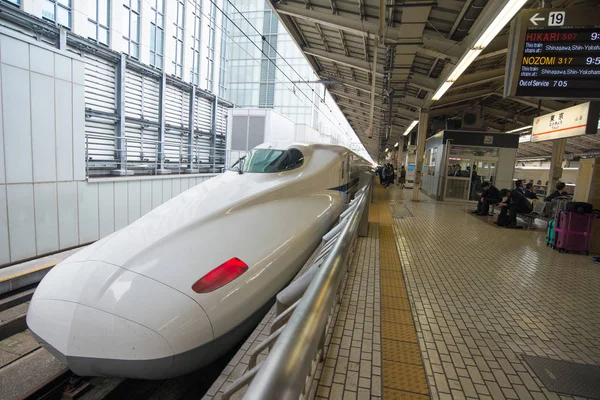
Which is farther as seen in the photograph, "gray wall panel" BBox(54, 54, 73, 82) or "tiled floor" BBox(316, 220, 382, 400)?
"gray wall panel" BBox(54, 54, 73, 82)

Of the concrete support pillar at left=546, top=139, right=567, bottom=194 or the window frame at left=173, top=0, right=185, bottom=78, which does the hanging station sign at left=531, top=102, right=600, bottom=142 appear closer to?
the concrete support pillar at left=546, top=139, right=567, bottom=194

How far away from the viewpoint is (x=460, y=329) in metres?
2.95

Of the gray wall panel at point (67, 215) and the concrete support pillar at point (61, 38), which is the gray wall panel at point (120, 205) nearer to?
the gray wall panel at point (67, 215)

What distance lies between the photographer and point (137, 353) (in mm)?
2037

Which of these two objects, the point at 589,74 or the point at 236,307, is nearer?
the point at 236,307

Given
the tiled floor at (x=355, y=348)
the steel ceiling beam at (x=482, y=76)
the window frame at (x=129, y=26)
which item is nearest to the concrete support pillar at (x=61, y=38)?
the window frame at (x=129, y=26)

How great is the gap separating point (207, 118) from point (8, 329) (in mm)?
16511

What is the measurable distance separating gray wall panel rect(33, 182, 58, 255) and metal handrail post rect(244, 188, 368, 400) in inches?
243

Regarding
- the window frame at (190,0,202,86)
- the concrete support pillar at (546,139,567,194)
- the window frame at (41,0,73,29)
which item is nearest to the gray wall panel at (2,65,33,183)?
the window frame at (41,0,73,29)

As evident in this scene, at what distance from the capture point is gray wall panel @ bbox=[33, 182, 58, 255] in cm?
578

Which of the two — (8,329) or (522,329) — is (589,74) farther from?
(8,329)

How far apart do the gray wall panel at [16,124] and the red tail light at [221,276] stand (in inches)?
193

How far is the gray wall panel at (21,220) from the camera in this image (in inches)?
210

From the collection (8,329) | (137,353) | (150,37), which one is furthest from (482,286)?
(150,37)
